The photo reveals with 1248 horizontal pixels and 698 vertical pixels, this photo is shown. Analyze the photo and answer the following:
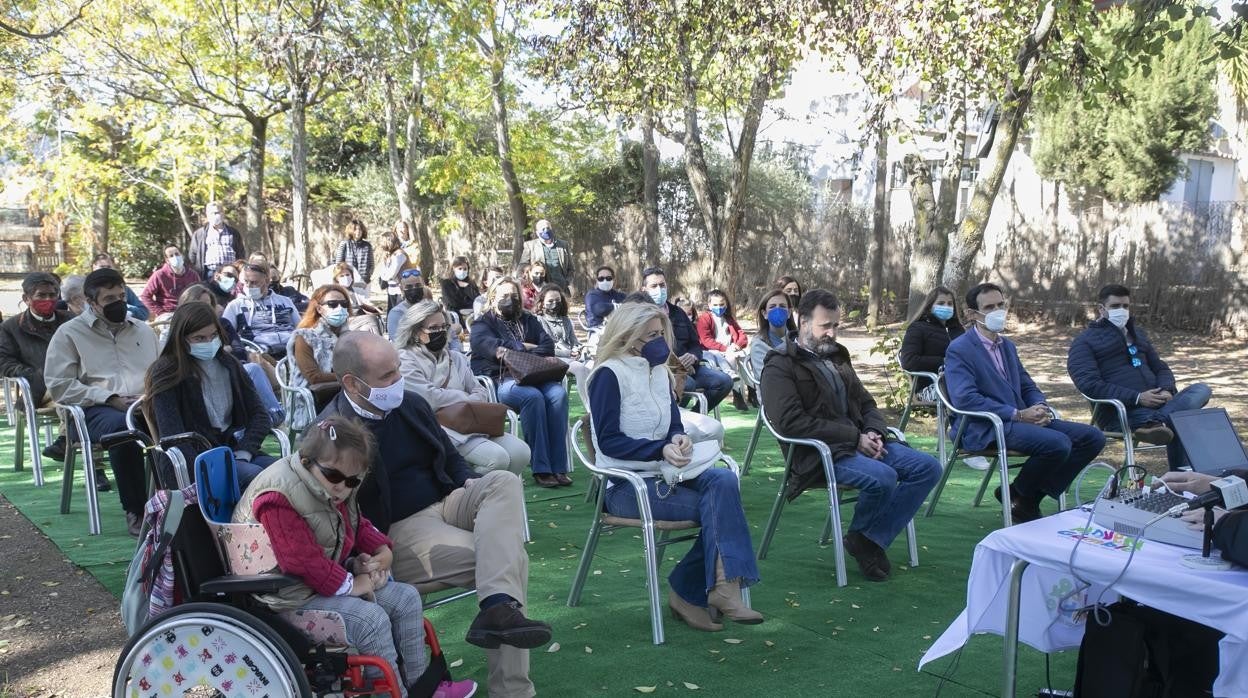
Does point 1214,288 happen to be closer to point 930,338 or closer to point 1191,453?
point 930,338

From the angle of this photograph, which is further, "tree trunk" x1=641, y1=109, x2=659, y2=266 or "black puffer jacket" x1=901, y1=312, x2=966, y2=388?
"tree trunk" x1=641, y1=109, x2=659, y2=266

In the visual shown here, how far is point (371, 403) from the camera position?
13.3 feet

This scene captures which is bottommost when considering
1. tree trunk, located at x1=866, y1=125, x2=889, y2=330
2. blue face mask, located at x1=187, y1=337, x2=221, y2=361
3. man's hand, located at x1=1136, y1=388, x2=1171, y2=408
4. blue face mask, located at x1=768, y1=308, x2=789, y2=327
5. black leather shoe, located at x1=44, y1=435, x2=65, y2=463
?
black leather shoe, located at x1=44, y1=435, x2=65, y2=463

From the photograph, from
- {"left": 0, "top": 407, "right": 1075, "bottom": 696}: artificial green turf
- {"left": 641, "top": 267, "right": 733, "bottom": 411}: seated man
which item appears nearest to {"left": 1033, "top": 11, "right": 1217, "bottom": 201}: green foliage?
{"left": 641, "top": 267, "right": 733, "bottom": 411}: seated man

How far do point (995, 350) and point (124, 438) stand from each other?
5.11 metres

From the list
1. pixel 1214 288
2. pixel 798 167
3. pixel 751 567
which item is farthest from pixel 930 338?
pixel 798 167

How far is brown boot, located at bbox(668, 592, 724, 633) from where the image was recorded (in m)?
4.49

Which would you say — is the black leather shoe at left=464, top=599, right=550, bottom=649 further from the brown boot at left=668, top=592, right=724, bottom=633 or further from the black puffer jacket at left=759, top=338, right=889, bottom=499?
the black puffer jacket at left=759, top=338, right=889, bottom=499

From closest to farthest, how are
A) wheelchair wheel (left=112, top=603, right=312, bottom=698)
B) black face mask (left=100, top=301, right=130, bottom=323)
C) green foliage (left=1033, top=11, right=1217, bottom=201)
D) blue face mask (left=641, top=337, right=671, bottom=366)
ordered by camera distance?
wheelchair wheel (left=112, top=603, right=312, bottom=698) → blue face mask (left=641, top=337, right=671, bottom=366) → black face mask (left=100, top=301, right=130, bottom=323) → green foliage (left=1033, top=11, right=1217, bottom=201)

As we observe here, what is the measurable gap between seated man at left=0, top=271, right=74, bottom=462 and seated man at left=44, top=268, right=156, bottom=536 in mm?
971

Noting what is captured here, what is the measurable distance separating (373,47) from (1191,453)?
47.0 ft

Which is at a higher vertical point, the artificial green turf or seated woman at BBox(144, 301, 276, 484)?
seated woman at BBox(144, 301, 276, 484)

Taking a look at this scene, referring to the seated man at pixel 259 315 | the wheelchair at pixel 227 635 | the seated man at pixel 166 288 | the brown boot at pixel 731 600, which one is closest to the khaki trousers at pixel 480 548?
the wheelchair at pixel 227 635

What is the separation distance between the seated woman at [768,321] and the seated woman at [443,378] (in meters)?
3.11
